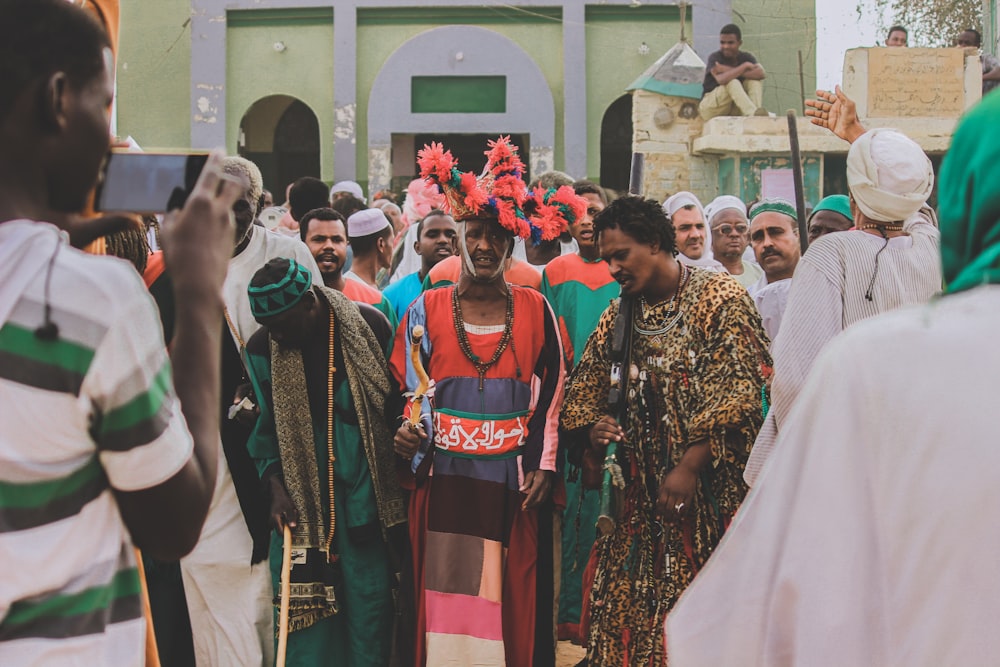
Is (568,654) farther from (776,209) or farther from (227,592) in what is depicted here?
(776,209)

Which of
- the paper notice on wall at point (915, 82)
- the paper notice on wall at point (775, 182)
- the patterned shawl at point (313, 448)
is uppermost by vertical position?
the paper notice on wall at point (915, 82)

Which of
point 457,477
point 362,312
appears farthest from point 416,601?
point 362,312

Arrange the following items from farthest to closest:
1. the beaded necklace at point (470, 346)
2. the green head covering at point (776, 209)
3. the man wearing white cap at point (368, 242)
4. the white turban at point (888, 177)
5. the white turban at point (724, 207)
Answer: the white turban at point (724, 207)
the man wearing white cap at point (368, 242)
the green head covering at point (776, 209)
the beaded necklace at point (470, 346)
the white turban at point (888, 177)

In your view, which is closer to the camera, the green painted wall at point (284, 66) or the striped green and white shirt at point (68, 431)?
the striped green and white shirt at point (68, 431)

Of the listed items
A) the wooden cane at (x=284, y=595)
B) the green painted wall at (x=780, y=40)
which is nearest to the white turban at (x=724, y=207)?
the wooden cane at (x=284, y=595)

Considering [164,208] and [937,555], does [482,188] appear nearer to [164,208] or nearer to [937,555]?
[164,208]

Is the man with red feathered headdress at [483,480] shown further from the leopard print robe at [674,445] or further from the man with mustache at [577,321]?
the man with mustache at [577,321]

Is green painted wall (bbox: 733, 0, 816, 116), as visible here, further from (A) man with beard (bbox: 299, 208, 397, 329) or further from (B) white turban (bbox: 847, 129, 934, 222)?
(B) white turban (bbox: 847, 129, 934, 222)

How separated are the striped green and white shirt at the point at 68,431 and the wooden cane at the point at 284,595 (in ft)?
9.41

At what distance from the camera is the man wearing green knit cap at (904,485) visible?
5.01 ft

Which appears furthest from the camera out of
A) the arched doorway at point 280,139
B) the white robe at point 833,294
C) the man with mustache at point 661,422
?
the arched doorway at point 280,139

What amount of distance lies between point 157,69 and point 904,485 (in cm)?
2191

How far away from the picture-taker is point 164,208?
72.3 inches

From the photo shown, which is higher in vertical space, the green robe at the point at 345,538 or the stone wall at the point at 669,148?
the stone wall at the point at 669,148
